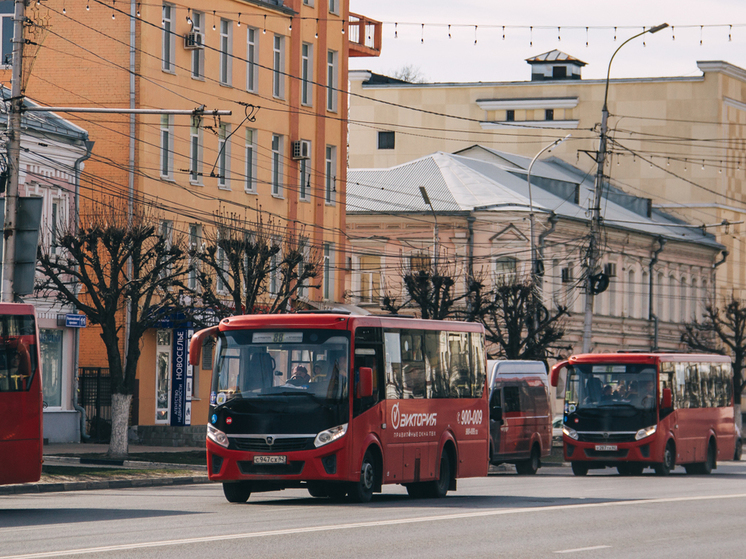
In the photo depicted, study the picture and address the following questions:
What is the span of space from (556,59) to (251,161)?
130 ft

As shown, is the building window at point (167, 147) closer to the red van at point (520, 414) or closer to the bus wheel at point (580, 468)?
the red van at point (520, 414)

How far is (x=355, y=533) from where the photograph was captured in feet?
51.4

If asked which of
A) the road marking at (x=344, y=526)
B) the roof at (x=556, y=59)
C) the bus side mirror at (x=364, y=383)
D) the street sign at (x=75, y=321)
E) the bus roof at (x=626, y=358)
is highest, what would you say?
the roof at (x=556, y=59)

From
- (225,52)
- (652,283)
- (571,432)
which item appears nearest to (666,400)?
(571,432)

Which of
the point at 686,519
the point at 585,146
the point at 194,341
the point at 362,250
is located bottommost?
the point at 686,519

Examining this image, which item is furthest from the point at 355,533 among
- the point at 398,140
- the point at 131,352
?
the point at 398,140

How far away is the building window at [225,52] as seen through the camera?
48.3 m

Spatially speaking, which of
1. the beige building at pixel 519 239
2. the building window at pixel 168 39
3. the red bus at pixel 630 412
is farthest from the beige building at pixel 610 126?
the red bus at pixel 630 412

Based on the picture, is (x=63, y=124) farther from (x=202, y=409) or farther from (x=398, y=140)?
(x=398, y=140)

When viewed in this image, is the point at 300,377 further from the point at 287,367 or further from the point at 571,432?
the point at 571,432

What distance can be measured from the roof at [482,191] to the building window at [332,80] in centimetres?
1047

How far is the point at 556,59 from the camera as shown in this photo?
85.8 m

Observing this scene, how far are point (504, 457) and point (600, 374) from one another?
2.85m

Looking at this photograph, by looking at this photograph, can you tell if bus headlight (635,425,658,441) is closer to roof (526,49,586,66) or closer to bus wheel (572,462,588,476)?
bus wheel (572,462,588,476)
